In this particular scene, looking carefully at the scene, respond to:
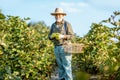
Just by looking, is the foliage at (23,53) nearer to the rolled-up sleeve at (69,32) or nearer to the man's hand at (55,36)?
the man's hand at (55,36)

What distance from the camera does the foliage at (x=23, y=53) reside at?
25.5ft

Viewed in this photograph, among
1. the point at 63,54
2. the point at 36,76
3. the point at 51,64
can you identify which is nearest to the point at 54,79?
the point at 51,64

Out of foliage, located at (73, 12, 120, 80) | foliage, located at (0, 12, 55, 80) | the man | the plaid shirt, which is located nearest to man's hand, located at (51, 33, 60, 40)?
the man

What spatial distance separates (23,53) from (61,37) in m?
1.36

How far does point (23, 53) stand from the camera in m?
7.98

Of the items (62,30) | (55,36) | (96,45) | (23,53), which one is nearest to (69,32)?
(62,30)

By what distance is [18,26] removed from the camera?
8.73 m

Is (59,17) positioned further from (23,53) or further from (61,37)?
(23,53)

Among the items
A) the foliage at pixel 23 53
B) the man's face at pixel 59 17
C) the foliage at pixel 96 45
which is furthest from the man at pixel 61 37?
the foliage at pixel 96 45

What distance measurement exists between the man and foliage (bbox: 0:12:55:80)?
791 mm

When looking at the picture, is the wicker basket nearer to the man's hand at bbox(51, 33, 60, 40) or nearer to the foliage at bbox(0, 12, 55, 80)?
the man's hand at bbox(51, 33, 60, 40)

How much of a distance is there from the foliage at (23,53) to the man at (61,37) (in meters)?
0.79

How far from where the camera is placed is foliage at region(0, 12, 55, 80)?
778 cm

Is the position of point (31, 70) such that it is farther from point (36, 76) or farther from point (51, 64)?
point (51, 64)
